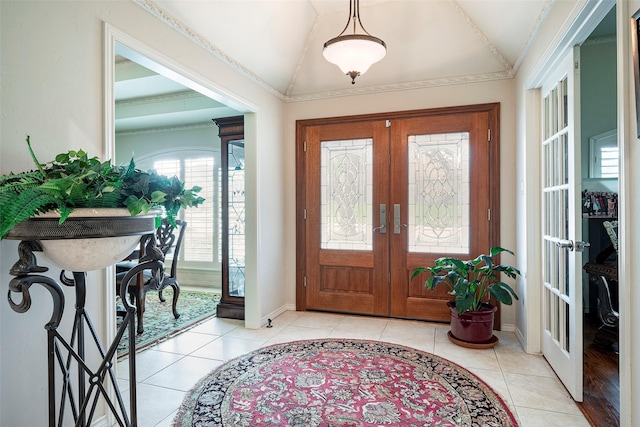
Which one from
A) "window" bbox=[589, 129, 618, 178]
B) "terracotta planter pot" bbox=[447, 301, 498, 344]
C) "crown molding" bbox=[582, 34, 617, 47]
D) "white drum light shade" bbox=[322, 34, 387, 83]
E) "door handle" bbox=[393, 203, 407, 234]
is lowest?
"terracotta planter pot" bbox=[447, 301, 498, 344]

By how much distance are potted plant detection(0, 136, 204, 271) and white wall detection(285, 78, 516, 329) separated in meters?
2.74

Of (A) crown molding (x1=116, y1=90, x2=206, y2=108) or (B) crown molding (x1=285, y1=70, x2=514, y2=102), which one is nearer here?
(B) crown molding (x1=285, y1=70, x2=514, y2=102)

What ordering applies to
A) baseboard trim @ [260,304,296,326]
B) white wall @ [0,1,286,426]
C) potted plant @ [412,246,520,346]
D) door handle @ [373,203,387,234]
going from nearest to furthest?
1. white wall @ [0,1,286,426]
2. potted plant @ [412,246,520,346]
3. baseboard trim @ [260,304,296,326]
4. door handle @ [373,203,387,234]

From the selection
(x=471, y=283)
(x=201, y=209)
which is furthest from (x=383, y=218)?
(x=201, y=209)

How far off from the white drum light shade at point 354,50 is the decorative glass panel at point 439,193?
137cm

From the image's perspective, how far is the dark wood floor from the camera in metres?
2.00

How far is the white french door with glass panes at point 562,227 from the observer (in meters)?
2.13

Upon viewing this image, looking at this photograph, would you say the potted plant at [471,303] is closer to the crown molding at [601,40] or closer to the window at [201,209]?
the crown molding at [601,40]

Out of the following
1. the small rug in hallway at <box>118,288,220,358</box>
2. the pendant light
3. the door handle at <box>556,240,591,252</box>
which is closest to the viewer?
the door handle at <box>556,240,591,252</box>

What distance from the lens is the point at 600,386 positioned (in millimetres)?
2338

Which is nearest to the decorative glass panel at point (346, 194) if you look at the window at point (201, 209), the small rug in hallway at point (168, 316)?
the small rug in hallway at point (168, 316)

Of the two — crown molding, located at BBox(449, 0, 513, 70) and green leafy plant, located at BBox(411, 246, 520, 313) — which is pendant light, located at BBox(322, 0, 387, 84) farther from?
green leafy plant, located at BBox(411, 246, 520, 313)

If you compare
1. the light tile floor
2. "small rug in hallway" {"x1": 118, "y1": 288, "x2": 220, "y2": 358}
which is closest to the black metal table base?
the light tile floor

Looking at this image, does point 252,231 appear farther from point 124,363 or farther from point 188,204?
point 188,204
